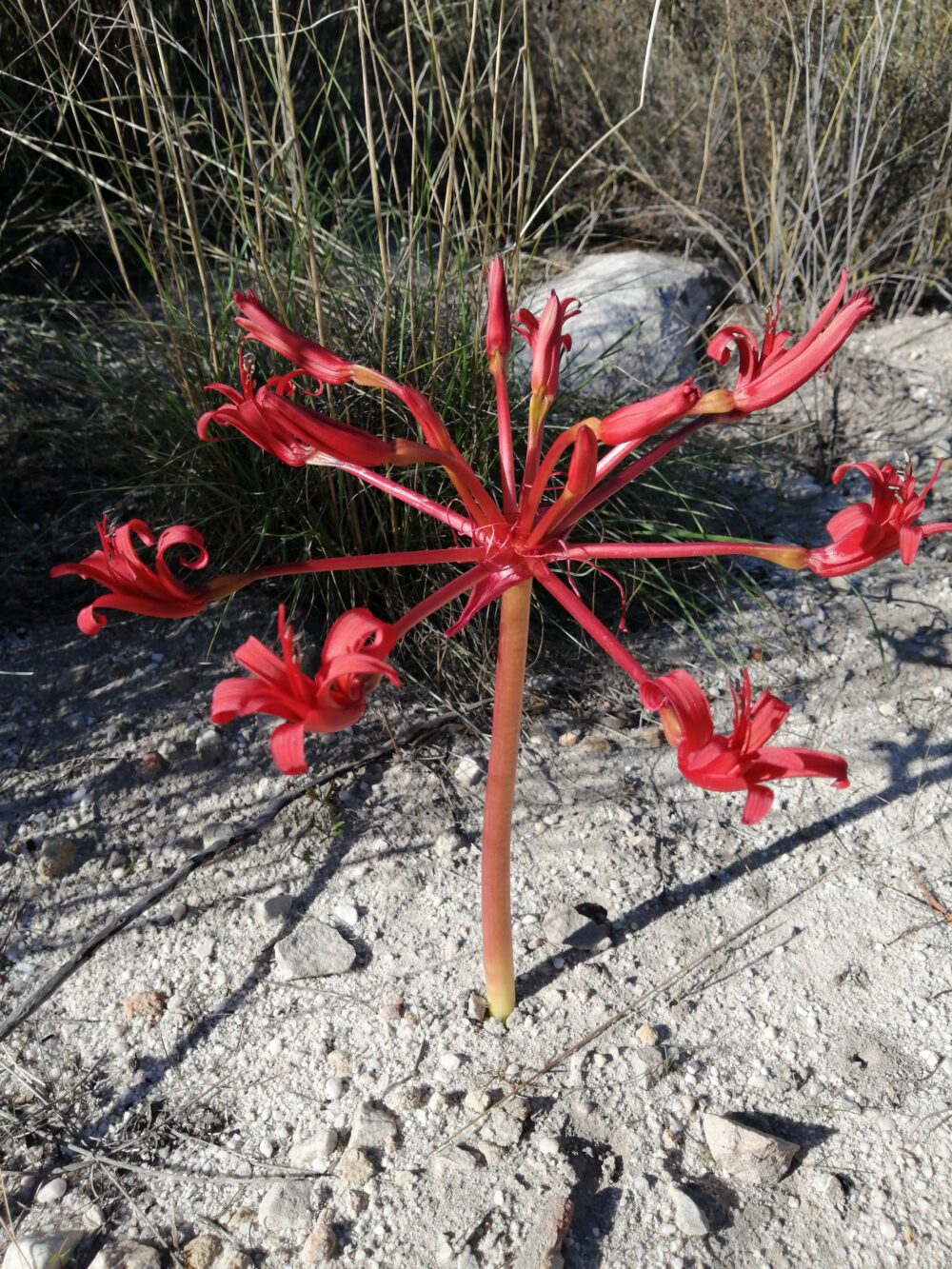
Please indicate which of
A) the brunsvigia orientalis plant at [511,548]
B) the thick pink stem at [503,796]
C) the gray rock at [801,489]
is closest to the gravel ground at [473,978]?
the thick pink stem at [503,796]

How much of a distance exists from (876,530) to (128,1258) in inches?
63.0

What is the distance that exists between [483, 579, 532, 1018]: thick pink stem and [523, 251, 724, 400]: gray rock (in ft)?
5.88

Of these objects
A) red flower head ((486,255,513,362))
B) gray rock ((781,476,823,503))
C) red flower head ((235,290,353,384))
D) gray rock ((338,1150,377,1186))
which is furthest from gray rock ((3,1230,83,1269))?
gray rock ((781,476,823,503))

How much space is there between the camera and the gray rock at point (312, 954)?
2139 mm

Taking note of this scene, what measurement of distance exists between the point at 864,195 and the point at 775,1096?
3.46 metres

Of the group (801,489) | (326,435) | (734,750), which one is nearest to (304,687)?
(326,435)

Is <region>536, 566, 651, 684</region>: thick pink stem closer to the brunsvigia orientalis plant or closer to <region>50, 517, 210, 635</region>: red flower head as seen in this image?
the brunsvigia orientalis plant

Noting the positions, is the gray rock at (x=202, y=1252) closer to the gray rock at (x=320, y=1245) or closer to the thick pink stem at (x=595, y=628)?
the gray rock at (x=320, y=1245)

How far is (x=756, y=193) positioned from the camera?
168 inches

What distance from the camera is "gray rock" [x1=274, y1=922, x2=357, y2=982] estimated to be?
7.02ft

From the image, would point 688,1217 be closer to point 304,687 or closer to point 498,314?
point 304,687

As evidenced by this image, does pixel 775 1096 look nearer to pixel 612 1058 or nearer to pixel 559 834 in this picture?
pixel 612 1058

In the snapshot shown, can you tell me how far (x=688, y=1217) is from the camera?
174 centimetres

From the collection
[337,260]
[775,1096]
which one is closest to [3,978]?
[775,1096]
